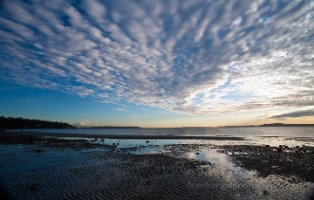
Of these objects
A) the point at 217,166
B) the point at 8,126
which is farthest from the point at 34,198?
the point at 8,126

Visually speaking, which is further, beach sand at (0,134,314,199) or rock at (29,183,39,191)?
rock at (29,183,39,191)

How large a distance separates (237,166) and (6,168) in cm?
2468

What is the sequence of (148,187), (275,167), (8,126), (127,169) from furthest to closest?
(8,126) → (275,167) → (127,169) → (148,187)

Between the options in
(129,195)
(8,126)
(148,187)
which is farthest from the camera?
(8,126)

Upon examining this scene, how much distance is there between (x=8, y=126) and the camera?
529 ft

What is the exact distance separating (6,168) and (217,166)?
22419mm

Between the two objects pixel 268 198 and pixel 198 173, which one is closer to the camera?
pixel 268 198

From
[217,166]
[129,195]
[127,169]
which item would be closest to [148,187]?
[129,195]

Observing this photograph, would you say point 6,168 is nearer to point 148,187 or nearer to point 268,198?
point 148,187

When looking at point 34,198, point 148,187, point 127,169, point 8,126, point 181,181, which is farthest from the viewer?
point 8,126

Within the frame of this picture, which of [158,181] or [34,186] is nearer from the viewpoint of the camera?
[34,186]

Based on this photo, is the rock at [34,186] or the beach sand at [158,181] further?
the rock at [34,186]

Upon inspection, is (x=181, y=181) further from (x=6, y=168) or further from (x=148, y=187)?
(x=6, y=168)

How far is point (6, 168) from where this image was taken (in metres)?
19.3
